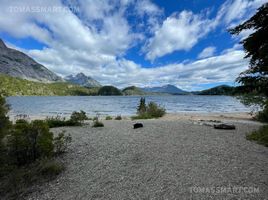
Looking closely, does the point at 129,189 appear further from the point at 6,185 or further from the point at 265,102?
the point at 265,102

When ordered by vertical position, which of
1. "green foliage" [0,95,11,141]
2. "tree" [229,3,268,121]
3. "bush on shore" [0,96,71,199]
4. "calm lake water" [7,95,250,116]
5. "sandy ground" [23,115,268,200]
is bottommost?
"calm lake water" [7,95,250,116]

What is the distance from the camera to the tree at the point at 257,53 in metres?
9.67

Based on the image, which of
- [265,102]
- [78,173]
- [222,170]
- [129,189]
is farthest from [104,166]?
[265,102]

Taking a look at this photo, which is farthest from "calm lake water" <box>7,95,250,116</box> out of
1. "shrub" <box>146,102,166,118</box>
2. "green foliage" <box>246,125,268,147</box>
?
"shrub" <box>146,102,166,118</box>

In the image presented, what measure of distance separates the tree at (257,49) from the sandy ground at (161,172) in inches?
170

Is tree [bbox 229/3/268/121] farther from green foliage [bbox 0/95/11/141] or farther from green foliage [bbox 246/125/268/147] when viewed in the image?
green foliage [bbox 0/95/11/141]

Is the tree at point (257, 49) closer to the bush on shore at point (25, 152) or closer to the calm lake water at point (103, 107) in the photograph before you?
the calm lake water at point (103, 107)

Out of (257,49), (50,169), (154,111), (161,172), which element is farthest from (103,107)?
(161,172)

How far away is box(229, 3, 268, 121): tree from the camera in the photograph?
31.7 feet

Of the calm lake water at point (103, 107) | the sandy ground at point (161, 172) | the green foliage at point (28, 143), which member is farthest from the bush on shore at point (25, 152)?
the calm lake water at point (103, 107)

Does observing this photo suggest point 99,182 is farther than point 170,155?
No

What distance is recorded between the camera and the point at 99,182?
507 cm

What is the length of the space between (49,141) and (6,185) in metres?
2.03

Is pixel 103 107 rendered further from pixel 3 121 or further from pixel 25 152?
pixel 3 121
